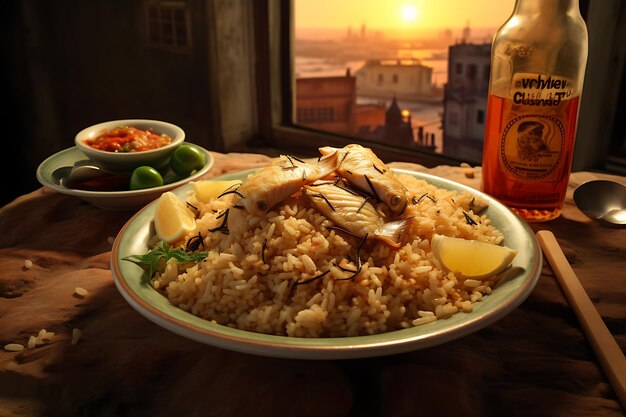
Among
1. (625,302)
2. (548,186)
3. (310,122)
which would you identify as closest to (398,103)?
(310,122)

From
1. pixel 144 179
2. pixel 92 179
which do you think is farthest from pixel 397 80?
pixel 92 179

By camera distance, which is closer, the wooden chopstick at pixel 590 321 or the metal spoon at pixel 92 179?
the wooden chopstick at pixel 590 321

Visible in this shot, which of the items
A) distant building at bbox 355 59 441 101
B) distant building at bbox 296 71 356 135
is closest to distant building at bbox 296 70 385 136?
distant building at bbox 296 71 356 135

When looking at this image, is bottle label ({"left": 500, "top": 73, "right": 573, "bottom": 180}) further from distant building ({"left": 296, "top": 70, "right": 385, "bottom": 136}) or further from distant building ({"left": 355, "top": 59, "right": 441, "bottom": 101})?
distant building ({"left": 296, "top": 70, "right": 385, "bottom": 136})

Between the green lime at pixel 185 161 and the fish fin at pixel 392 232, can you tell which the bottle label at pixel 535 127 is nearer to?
the fish fin at pixel 392 232

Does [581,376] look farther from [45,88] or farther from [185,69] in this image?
[45,88]

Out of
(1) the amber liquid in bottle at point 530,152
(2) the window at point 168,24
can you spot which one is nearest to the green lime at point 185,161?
(1) the amber liquid in bottle at point 530,152
